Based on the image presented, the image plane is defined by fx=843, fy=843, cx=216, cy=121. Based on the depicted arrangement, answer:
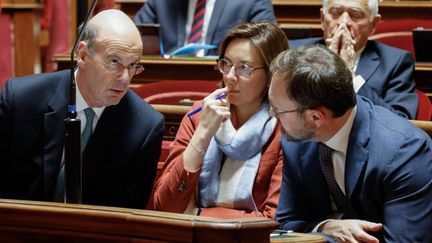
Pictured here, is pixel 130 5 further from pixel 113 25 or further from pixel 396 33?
pixel 113 25

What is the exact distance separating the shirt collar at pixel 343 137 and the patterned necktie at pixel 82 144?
666 millimetres

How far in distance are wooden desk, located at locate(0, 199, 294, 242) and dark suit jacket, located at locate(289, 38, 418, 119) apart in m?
1.63

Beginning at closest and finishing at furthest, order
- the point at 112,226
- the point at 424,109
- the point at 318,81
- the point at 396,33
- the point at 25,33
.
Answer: the point at 112,226, the point at 318,81, the point at 424,109, the point at 396,33, the point at 25,33

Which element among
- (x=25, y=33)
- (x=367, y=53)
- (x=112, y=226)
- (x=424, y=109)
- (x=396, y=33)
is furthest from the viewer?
(x=25, y=33)

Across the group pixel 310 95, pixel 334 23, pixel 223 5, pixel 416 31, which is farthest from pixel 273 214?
pixel 223 5

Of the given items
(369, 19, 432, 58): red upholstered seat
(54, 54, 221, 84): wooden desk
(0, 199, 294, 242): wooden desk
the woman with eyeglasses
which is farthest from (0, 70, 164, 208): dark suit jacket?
(369, 19, 432, 58): red upholstered seat

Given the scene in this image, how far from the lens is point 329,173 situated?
2174 millimetres

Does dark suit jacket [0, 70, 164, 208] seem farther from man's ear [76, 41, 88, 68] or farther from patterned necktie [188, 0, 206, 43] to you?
patterned necktie [188, 0, 206, 43]

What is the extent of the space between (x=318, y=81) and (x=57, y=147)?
76cm

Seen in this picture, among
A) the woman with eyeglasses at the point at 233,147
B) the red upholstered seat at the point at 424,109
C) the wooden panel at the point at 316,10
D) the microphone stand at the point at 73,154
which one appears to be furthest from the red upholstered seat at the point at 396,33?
the microphone stand at the point at 73,154

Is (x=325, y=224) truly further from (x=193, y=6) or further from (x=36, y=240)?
(x=193, y=6)

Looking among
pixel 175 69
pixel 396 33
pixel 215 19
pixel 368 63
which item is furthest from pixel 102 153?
pixel 396 33

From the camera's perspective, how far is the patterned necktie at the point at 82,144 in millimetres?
2311

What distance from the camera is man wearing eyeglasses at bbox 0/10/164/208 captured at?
2266 millimetres
